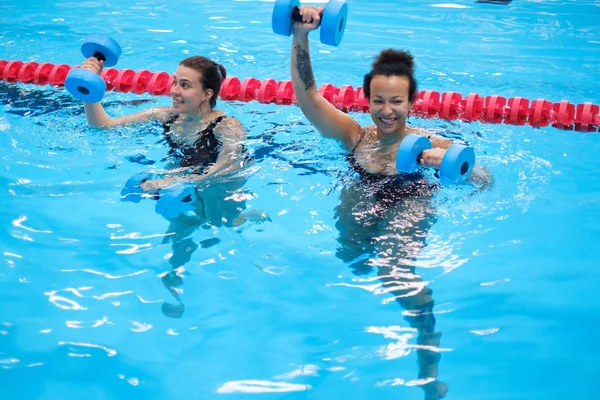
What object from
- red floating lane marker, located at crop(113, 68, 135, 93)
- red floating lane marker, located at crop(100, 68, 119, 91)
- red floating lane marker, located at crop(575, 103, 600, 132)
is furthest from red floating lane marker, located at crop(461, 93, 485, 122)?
red floating lane marker, located at crop(100, 68, 119, 91)

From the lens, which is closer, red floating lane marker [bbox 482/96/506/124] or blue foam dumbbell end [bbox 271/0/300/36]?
blue foam dumbbell end [bbox 271/0/300/36]

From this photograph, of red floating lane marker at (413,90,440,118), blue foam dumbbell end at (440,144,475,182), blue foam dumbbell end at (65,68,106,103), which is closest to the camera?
blue foam dumbbell end at (440,144,475,182)

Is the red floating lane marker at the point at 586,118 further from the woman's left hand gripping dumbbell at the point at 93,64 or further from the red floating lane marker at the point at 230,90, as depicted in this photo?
the woman's left hand gripping dumbbell at the point at 93,64

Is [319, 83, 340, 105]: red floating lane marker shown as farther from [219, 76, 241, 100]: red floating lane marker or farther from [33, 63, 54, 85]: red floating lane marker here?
[33, 63, 54, 85]: red floating lane marker

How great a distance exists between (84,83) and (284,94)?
239cm

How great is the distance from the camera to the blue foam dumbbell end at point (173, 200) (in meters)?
4.06

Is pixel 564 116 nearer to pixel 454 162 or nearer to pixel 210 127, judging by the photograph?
pixel 454 162

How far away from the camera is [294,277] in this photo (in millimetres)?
4113

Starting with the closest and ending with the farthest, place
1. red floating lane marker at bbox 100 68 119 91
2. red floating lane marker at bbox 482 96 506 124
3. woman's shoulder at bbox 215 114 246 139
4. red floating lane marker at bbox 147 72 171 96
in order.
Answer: woman's shoulder at bbox 215 114 246 139 → red floating lane marker at bbox 482 96 506 124 → red floating lane marker at bbox 147 72 171 96 → red floating lane marker at bbox 100 68 119 91

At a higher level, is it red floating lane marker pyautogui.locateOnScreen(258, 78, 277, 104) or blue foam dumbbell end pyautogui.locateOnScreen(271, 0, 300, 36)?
blue foam dumbbell end pyautogui.locateOnScreen(271, 0, 300, 36)

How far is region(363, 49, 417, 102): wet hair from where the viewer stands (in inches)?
171

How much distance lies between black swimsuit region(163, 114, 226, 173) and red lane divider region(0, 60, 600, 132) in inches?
65.0

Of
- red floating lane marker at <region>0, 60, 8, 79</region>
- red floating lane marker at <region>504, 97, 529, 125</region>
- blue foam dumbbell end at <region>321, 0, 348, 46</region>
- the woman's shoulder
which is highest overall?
blue foam dumbbell end at <region>321, 0, 348, 46</region>

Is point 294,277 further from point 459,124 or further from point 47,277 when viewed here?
point 459,124
